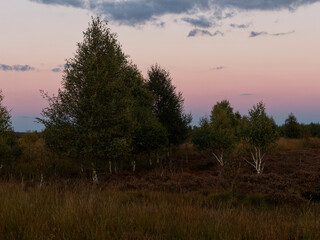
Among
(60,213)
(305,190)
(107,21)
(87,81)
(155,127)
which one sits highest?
(107,21)

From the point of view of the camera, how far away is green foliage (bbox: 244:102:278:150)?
2225 centimetres

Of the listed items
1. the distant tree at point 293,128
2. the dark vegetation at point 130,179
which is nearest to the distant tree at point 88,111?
the dark vegetation at point 130,179

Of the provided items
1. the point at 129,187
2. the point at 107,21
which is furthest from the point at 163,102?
Answer: the point at 129,187

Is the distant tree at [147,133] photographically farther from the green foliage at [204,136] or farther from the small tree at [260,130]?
the small tree at [260,130]

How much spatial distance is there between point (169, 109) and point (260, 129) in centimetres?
1428

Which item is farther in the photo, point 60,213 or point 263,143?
point 263,143

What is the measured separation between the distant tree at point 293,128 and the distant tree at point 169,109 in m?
34.8

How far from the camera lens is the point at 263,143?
22.7 meters

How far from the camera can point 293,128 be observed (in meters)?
59.0

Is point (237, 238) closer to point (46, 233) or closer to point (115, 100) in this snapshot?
point (46, 233)

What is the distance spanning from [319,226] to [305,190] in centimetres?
1165

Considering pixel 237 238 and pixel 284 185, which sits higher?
pixel 237 238

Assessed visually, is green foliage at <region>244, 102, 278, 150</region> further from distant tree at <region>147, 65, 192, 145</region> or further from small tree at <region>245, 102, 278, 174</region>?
distant tree at <region>147, 65, 192, 145</region>

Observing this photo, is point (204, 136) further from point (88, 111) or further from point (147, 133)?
point (88, 111)
